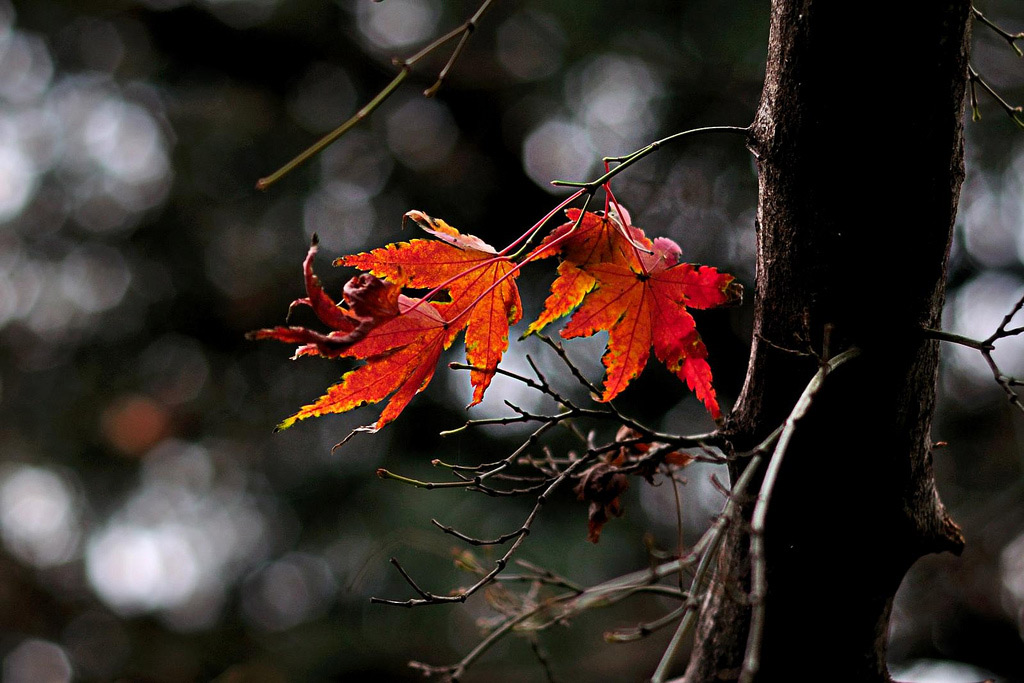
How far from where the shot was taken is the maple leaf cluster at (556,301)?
472 mm

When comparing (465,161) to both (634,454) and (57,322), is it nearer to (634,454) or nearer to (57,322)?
(57,322)

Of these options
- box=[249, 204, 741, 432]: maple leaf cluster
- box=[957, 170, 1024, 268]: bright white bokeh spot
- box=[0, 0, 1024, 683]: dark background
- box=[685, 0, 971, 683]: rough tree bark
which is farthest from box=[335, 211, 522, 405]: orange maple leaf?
box=[957, 170, 1024, 268]: bright white bokeh spot

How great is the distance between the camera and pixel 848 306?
441 mm

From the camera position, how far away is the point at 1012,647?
72.9 inches

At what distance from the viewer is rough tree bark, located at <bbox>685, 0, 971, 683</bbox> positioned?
40 cm

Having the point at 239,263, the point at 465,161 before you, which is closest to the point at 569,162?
the point at 465,161

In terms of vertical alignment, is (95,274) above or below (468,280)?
below

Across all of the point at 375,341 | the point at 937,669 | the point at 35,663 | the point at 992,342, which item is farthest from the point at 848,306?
the point at 35,663

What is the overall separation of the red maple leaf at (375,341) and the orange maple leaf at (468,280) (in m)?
0.02

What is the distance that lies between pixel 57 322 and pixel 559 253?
2.98 metres

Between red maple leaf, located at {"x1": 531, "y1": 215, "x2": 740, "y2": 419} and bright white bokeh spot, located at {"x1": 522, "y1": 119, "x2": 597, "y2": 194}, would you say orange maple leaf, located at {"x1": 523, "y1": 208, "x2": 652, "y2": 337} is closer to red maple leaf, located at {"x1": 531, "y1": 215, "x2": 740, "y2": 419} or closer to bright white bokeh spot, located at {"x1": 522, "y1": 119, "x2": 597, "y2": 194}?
red maple leaf, located at {"x1": 531, "y1": 215, "x2": 740, "y2": 419}

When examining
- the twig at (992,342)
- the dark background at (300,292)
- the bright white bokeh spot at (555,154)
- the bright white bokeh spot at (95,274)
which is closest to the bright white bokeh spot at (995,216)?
the dark background at (300,292)

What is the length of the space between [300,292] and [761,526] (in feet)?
8.39

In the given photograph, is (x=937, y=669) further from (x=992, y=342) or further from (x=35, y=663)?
(x=35, y=663)
